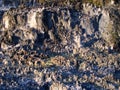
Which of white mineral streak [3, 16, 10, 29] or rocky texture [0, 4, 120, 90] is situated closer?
rocky texture [0, 4, 120, 90]

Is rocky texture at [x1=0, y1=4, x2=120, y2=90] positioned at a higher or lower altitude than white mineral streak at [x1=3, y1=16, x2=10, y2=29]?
lower

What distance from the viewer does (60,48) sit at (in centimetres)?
2664

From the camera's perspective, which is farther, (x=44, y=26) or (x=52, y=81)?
(x=44, y=26)

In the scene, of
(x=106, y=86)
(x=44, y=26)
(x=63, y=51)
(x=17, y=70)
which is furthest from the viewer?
(x=44, y=26)

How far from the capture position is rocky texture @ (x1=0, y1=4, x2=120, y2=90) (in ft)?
75.0

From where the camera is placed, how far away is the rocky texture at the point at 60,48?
75.0 ft

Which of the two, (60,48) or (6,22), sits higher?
(6,22)

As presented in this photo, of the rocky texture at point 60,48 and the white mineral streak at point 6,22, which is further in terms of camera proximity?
the white mineral streak at point 6,22

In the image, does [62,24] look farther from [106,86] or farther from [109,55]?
[106,86]

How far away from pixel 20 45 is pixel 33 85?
498cm

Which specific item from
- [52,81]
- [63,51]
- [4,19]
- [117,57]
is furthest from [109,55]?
[4,19]

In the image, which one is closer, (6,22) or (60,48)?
(60,48)

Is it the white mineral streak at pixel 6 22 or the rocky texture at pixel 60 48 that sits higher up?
the white mineral streak at pixel 6 22

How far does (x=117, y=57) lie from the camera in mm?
25234
